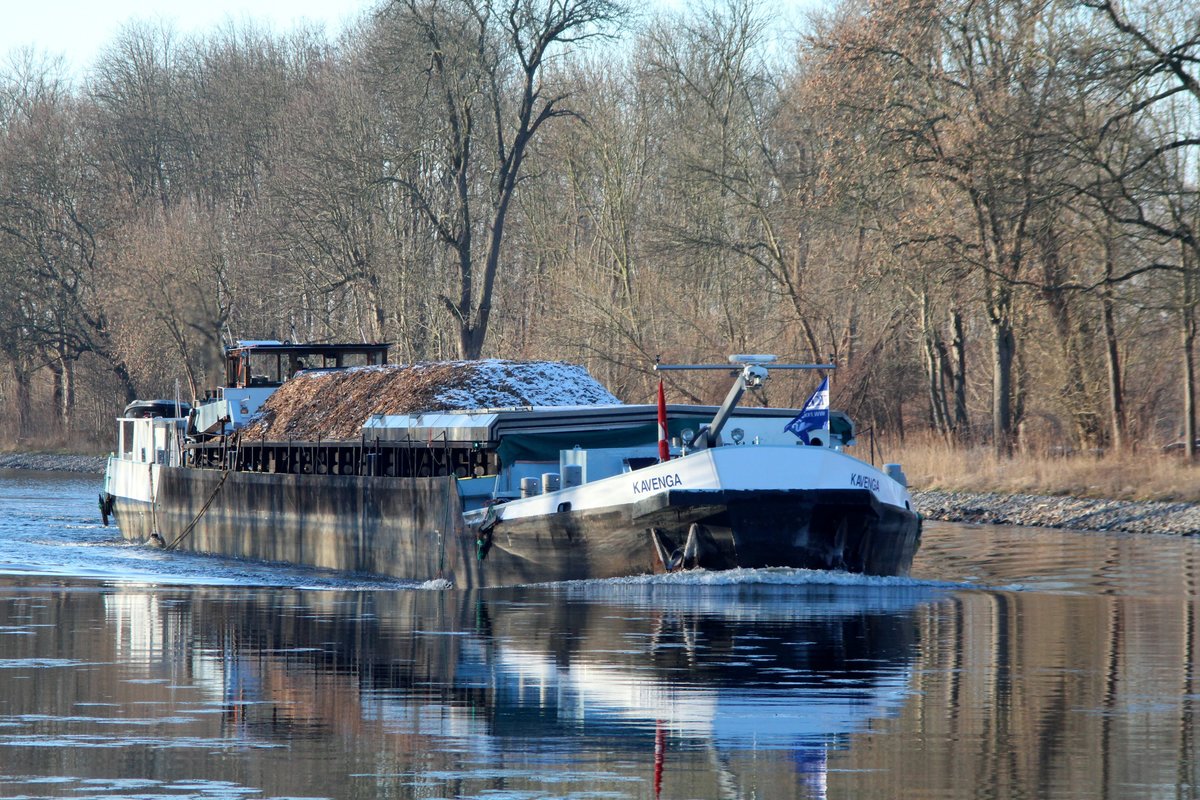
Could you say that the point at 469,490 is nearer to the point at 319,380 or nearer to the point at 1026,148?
the point at 319,380

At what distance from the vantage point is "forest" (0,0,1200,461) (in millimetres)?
40844

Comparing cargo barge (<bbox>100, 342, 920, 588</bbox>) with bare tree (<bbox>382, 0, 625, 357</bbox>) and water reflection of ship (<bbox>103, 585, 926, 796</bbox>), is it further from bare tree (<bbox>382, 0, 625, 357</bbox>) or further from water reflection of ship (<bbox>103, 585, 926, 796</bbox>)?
bare tree (<bbox>382, 0, 625, 357</bbox>)

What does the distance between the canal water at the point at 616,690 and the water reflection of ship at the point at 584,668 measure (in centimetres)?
5

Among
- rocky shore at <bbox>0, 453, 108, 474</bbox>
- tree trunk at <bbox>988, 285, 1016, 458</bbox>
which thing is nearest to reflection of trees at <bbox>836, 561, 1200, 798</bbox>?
tree trunk at <bbox>988, 285, 1016, 458</bbox>

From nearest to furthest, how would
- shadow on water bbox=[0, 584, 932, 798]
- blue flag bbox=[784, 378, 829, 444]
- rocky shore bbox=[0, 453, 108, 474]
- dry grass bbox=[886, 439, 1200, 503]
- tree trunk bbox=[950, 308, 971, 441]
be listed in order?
shadow on water bbox=[0, 584, 932, 798], blue flag bbox=[784, 378, 829, 444], dry grass bbox=[886, 439, 1200, 503], tree trunk bbox=[950, 308, 971, 441], rocky shore bbox=[0, 453, 108, 474]

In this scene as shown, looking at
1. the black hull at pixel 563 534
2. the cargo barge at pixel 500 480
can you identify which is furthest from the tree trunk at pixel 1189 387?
the black hull at pixel 563 534

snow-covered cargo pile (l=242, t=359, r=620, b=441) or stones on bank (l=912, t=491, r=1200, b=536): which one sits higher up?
snow-covered cargo pile (l=242, t=359, r=620, b=441)

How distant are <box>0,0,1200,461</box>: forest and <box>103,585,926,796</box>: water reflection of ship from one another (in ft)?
56.6

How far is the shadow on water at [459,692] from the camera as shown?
423 inches

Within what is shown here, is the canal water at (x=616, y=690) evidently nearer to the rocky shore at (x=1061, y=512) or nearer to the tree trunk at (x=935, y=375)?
the rocky shore at (x=1061, y=512)

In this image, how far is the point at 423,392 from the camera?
31.5 metres

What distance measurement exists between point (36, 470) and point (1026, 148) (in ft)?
164

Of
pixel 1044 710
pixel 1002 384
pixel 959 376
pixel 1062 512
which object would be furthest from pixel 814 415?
pixel 959 376

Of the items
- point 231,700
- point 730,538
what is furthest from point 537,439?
point 231,700
